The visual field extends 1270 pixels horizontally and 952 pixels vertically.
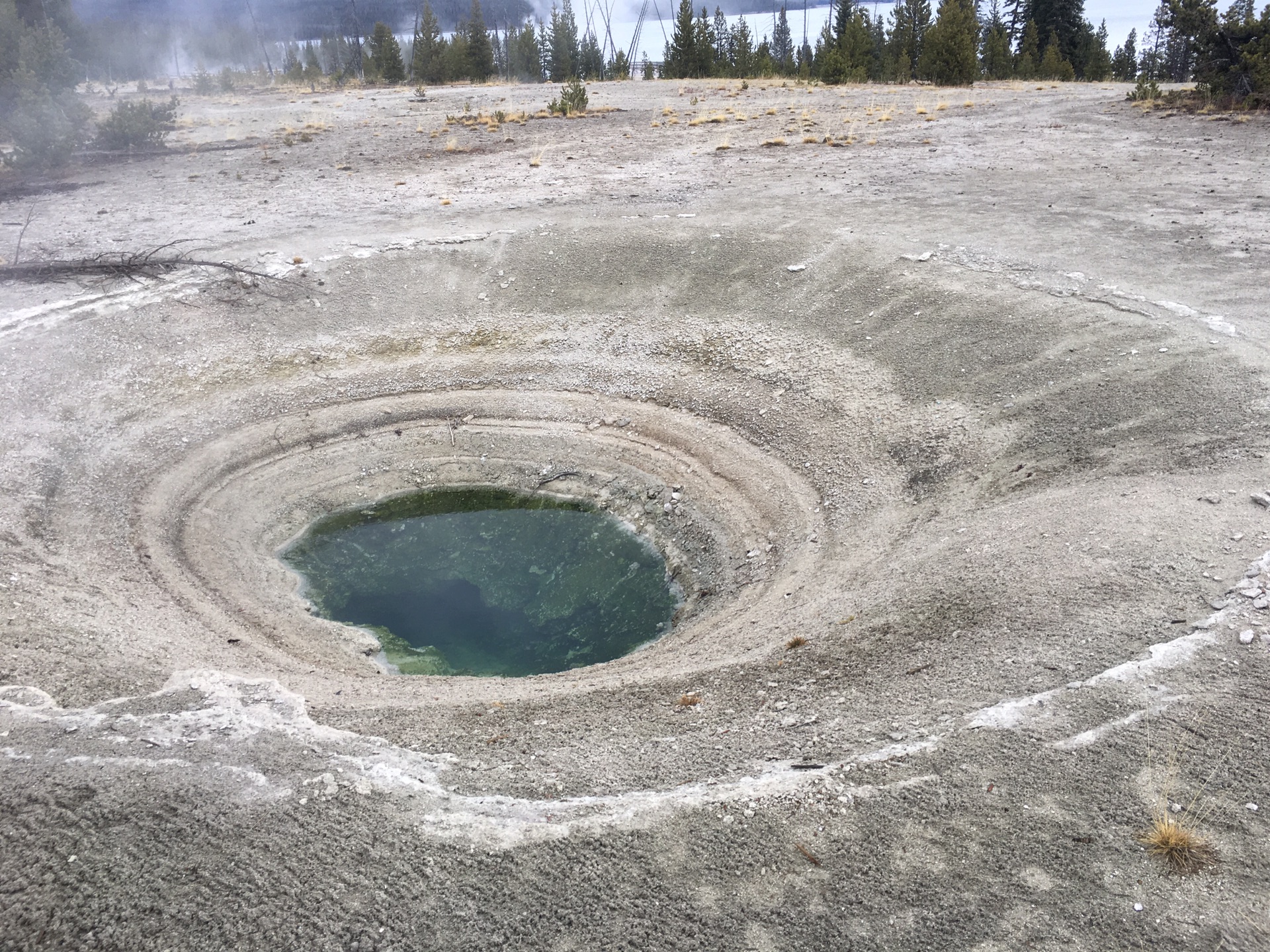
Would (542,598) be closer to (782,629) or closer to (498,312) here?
(782,629)

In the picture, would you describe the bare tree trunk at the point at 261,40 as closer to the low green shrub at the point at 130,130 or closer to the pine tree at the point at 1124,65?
the low green shrub at the point at 130,130

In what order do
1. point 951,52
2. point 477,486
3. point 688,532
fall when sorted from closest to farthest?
1. point 688,532
2. point 477,486
3. point 951,52

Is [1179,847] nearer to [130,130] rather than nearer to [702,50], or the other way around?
[130,130]

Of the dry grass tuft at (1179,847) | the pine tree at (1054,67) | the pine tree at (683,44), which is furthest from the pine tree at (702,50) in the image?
the dry grass tuft at (1179,847)

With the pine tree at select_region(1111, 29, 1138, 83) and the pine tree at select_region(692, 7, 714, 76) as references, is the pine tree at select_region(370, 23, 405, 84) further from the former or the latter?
the pine tree at select_region(1111, 29, 1138, 83)

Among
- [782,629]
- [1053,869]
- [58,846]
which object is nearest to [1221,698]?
[1053,869]

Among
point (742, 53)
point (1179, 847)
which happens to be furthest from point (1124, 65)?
point (1179, 847)
